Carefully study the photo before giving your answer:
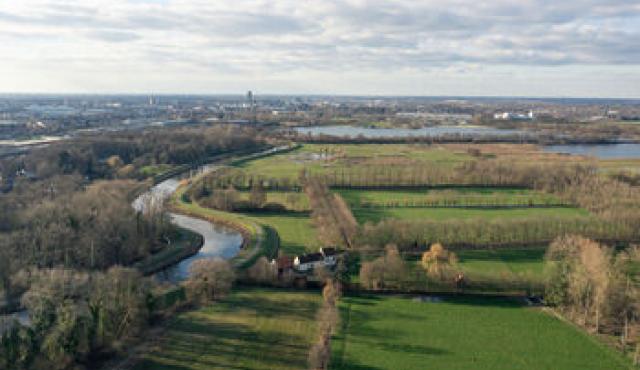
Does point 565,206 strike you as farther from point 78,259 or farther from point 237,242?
point 78,259

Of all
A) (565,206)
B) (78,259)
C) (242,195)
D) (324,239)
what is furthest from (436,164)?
(78,259)

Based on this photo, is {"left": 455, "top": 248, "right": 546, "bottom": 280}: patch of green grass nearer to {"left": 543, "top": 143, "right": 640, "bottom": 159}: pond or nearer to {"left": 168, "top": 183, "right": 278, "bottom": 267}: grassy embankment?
{"left": 168, "top": 183, "right": 278, "bottom": 267}: grassy embankment

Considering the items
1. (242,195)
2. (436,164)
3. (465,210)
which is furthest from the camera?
(436,164)

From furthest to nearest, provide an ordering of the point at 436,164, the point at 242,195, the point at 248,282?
the point at 436,164, the point at 242,195, the point at 248,282

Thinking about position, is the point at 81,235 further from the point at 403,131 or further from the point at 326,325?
the point at 403,131

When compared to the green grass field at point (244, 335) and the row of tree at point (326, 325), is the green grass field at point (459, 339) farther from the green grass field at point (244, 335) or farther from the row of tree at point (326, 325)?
the green grass field at point (244, 335)

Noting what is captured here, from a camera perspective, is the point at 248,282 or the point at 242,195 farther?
the point at 242,195

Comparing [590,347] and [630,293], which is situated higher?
[630,293]
